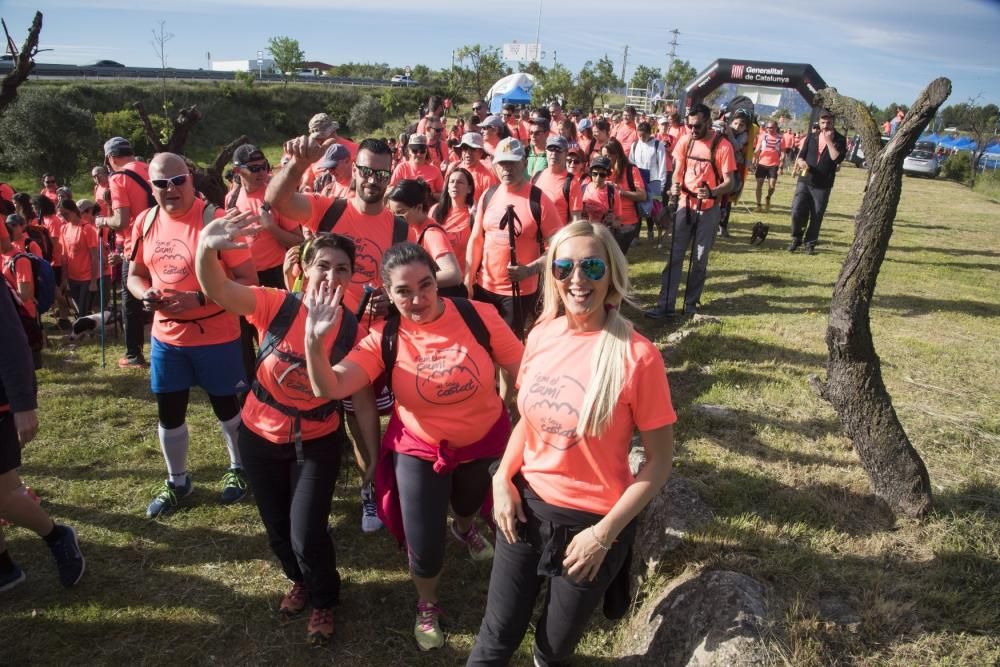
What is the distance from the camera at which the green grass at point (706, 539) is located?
2795 millimetres

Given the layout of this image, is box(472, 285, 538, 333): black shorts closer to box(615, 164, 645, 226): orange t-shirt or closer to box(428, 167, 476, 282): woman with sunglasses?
box(428, 167, 476, 282): woman with sunglasses

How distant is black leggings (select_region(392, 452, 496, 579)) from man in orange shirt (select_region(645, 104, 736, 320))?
4.96 meters

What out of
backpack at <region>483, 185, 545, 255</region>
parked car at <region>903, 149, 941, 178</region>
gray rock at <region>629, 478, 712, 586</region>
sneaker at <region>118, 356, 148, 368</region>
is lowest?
sneaker at <region>118, 356, 148, 368</region>

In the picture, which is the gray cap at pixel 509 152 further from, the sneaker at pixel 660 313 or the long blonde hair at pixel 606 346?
the sneaker at pixel 660 313

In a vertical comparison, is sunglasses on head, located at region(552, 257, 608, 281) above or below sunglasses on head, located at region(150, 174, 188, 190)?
below

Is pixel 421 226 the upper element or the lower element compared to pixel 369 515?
upper

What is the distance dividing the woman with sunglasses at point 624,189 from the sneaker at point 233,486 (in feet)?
16.0

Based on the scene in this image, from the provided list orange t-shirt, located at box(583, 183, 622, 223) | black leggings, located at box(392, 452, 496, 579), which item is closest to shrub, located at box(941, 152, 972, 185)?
orange t-shirt, located at box(583, 183, 622, 223)

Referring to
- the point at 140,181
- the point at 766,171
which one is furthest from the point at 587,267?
the point at 766,171

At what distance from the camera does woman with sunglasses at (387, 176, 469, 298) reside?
409 centimetres

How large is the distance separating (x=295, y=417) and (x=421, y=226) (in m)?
1.99

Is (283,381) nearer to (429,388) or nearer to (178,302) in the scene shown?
(429,388)

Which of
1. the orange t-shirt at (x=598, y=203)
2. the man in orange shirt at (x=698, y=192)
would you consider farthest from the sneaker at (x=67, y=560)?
the man in orange shirt at (x=698, y=192)

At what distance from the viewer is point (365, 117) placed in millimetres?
42719
